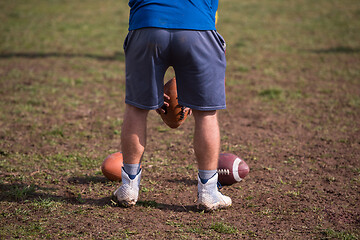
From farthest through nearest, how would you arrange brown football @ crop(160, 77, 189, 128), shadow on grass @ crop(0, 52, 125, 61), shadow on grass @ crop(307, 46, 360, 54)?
shadow on grass @ crop(307, 46, 360, 54)
shadow on grass @ crop(0, 52, 125, 61)
brown football @ crop(160, 77, 189, 128)

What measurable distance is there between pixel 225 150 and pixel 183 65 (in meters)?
1.90

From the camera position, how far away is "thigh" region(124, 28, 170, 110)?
3104 mm

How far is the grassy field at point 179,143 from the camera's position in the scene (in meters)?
3.31

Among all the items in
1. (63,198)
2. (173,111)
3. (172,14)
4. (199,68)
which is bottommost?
(63,198)

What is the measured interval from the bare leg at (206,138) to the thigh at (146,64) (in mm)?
373

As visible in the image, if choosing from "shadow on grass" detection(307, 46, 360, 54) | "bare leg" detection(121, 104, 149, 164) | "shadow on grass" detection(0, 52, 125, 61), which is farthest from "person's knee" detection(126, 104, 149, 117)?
"shadow on grass" detection(307, 46, 360, 54)

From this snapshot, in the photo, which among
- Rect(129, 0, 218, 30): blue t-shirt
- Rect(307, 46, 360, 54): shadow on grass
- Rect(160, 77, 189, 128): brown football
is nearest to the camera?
Rect(129, 0, 218, 30): blue t-shirt

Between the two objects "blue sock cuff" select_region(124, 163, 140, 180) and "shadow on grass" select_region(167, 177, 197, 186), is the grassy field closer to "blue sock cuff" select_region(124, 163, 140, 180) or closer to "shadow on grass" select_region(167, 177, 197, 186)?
"shadow on grass" select_region(167, 177, 197, 186)

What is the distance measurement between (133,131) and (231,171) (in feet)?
3.83

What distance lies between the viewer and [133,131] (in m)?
3.33

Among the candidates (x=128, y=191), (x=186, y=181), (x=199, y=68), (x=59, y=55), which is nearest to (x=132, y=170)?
(x=128, y=191)

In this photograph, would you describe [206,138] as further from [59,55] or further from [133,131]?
[59,55]

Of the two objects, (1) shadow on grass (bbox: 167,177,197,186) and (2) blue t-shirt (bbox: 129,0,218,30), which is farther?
(1) shadow on grass (bbox: 167,177,197,186)

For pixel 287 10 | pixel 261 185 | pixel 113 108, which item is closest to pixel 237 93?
pixel 113 108
